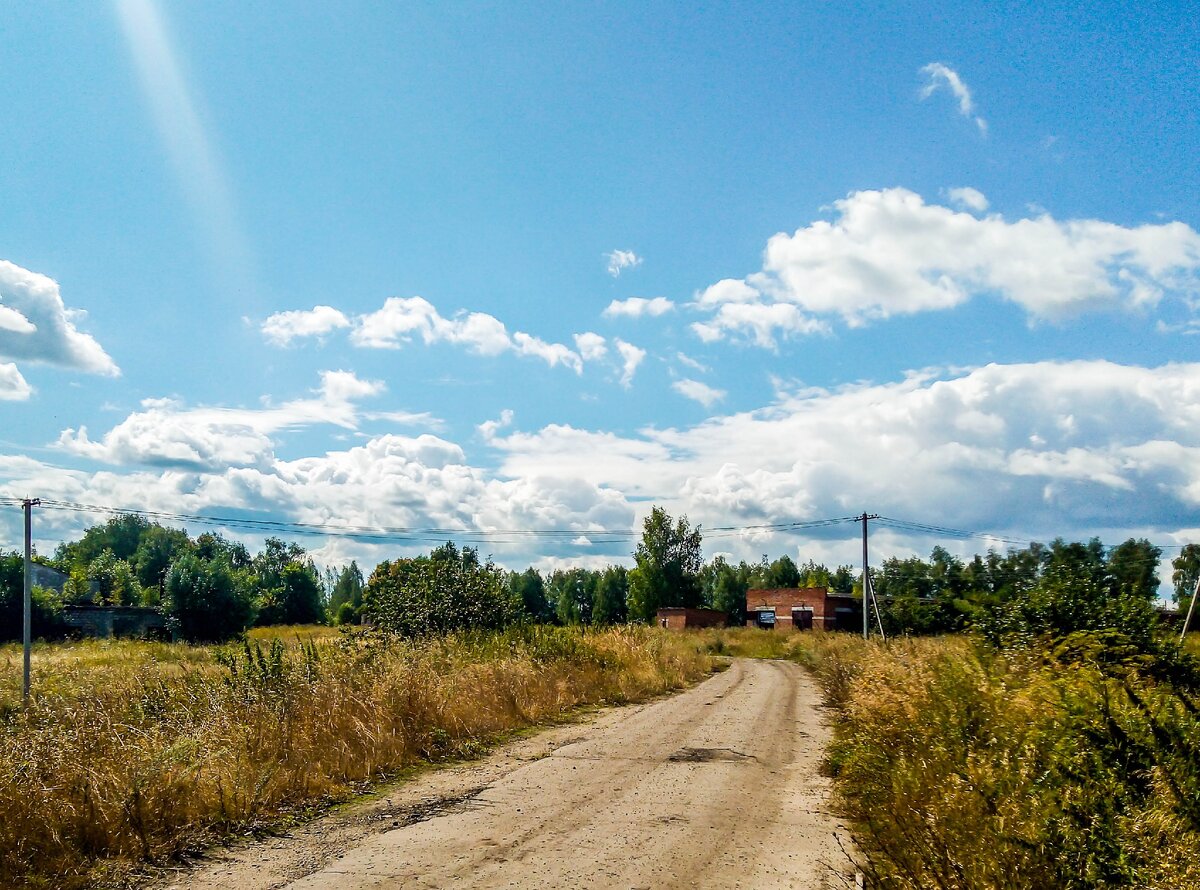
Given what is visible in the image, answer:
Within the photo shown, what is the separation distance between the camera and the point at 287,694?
1080cm

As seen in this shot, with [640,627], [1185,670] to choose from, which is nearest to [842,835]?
[1185,670]

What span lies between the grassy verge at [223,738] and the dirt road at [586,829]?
0.81m

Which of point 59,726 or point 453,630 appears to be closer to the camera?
point 59,726

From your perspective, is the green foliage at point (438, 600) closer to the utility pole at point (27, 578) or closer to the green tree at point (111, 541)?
Result: the utility pole at point (27, 578)

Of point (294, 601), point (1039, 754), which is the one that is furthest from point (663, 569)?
point (1039, 754)

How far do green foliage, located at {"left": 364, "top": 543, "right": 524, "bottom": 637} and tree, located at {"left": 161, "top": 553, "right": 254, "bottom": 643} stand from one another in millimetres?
48684

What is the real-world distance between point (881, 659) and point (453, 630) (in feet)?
33.2

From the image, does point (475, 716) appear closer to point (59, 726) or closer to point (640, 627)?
point (59, 726)

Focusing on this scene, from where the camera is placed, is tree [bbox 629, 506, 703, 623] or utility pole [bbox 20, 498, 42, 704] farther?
tree [bbox 629, 506, 703, 623]

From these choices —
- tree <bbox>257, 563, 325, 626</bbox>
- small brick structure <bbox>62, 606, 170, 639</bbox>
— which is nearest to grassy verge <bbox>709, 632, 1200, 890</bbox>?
small brick structure <bbox>62, 606, 170, 639</bbox>

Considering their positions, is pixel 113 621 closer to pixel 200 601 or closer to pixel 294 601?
pixel 200 601

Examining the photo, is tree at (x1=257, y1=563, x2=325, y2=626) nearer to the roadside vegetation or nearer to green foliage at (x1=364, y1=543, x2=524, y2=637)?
green foliage at (x1=364, y1=543, x2=524, y2=637)

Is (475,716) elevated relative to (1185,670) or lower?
lower

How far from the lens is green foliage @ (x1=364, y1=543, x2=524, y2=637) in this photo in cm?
1983
